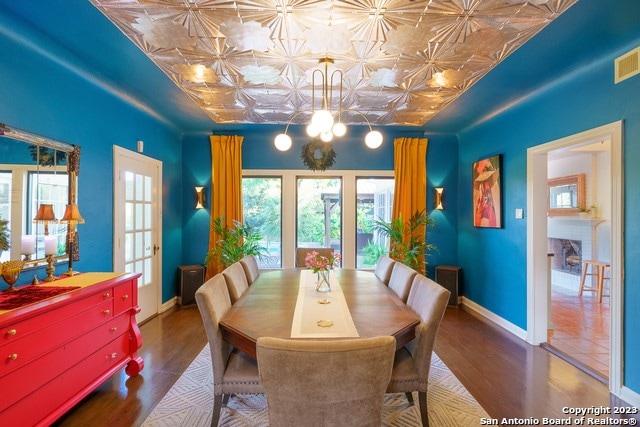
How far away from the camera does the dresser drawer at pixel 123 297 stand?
242cm

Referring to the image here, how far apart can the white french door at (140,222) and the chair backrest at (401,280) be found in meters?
2.88

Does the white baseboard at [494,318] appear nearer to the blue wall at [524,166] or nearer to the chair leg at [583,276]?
the blue wall at [524,166]

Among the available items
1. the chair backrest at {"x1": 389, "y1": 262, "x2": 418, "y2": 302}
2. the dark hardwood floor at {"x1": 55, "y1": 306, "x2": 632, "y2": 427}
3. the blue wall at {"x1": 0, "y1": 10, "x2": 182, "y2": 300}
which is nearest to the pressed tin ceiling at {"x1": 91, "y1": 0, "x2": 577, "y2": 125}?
the blue wall at {"x1": 0, "y1": 10, "x2": 182, "y2": 300}

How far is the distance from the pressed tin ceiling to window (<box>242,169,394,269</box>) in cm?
177

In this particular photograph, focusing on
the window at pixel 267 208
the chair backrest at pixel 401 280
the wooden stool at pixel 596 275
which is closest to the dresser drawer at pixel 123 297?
the chair backrest at pixel 401 280

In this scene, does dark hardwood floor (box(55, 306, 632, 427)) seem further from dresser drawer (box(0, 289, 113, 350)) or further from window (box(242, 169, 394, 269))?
window (box(242, 169, 394, 269))

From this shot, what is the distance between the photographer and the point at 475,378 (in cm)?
261

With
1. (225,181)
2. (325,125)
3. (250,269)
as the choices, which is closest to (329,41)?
(325,125)

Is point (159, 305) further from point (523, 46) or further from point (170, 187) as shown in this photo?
point (523, 46)

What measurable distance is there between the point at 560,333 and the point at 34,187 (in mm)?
5229

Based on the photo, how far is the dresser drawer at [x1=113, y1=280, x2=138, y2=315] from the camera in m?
2.42

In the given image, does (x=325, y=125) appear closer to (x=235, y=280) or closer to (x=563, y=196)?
(x=235, y=280)

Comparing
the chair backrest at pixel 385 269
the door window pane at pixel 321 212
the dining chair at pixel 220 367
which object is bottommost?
the dining chair at pixel 220 367

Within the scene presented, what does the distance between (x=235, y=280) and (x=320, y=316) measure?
3.12ft
